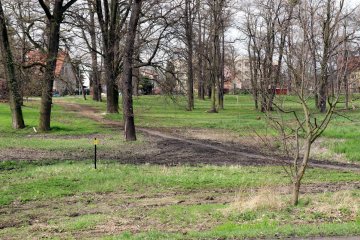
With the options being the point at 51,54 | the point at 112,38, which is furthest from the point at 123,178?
the point at 112,38

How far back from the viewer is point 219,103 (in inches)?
2415

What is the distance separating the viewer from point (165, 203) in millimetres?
11344

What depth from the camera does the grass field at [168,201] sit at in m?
8.11

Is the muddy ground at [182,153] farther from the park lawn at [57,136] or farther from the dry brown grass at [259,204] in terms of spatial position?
the dry brown grass at [259,204]

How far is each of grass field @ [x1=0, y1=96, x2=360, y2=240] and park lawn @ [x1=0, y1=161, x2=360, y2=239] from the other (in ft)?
0.06

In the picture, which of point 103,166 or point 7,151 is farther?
point 7,151

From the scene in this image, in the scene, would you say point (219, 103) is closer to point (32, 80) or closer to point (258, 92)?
point (32, 80)

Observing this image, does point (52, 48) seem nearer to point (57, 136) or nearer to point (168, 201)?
point (57, 136)

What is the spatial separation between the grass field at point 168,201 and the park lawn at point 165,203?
0.06 feet

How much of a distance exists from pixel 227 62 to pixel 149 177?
67.4 m

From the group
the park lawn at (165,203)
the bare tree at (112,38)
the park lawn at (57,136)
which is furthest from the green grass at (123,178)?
the bare tree at (112,38)

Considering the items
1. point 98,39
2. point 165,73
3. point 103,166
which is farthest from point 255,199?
point 98,39

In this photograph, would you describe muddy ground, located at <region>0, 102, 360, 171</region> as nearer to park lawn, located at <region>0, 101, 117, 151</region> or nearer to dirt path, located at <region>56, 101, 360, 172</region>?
dirt path, located at <region>56, 101, 360, 172</region>

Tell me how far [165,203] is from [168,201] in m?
0.27
